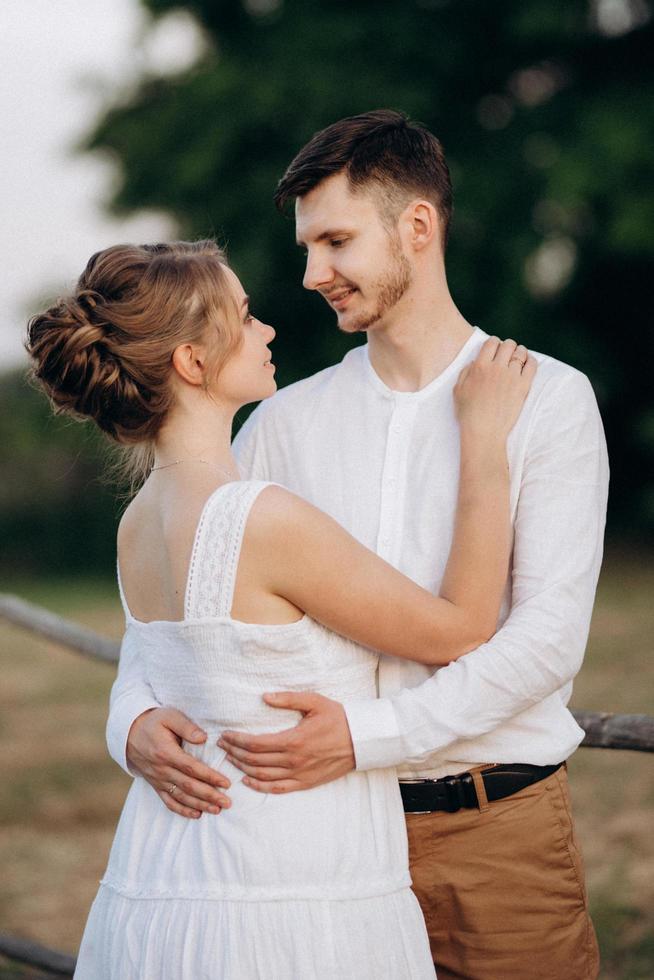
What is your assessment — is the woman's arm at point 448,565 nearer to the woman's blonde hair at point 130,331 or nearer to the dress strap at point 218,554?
the dress strap at point 218,554

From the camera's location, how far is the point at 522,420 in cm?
257

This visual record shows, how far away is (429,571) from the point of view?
2629mm

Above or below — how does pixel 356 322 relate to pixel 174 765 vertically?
above

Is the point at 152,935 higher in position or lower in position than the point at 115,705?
lower

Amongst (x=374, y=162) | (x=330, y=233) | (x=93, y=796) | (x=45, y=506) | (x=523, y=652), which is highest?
(x=45, y=506)

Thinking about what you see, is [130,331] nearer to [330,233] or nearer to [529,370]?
[330,233]

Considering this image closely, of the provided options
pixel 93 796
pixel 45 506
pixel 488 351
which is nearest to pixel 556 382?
pixel 488 351

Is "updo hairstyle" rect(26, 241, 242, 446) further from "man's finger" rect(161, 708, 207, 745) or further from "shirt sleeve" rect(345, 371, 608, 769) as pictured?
"shirt sleeve" rect(345, 371, 608, 769)

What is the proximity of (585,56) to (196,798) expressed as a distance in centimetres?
1595

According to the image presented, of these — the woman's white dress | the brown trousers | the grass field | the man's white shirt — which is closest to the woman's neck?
the woman's white dress

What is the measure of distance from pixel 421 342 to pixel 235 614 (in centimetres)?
95

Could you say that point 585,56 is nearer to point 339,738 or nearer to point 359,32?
point 359,32

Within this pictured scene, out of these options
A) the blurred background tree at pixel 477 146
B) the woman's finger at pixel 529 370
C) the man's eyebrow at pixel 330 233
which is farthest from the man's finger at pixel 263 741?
the blurred background tree at pixel 477 146

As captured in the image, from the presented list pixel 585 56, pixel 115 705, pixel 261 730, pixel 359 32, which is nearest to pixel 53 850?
pixel 115 705
